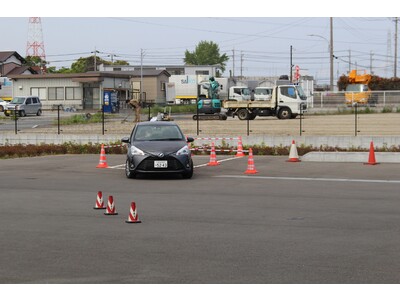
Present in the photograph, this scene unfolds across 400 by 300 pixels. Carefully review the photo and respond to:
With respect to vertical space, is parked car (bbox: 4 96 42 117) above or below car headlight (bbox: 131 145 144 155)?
above

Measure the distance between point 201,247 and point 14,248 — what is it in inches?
101

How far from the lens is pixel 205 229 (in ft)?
37.3

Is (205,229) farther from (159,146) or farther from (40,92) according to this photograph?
(40,92)

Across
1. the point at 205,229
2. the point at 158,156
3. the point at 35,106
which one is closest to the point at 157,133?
the point at 158,156

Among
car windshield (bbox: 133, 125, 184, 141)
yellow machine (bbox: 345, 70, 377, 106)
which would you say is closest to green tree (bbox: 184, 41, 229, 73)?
yellow machine (bbox: 345, 70, 377, 106)

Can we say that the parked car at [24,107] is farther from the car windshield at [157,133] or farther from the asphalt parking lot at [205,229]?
the car windshield at [157,133]

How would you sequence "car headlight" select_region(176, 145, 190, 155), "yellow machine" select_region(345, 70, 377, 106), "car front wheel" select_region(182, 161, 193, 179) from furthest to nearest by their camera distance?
"yellow machine" select_region(345, 70, 377, 106) < "car front wheel" select_region(182, 161, 193, 179) < "car headlight" select_region(176, 145, 190, 155)

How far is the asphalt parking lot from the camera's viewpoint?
8164 millimetres

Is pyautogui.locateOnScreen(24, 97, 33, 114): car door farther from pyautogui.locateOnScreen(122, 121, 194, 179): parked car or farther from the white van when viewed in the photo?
pyautogui.locateOnScreen(122, 121, 194, 179): parked car

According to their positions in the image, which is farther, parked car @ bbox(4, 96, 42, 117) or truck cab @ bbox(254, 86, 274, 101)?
parked car @ bbox(4, 96, 42, 117)

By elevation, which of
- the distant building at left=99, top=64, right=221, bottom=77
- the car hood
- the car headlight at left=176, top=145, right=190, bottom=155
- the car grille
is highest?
the distant building at left=99, top=64, right=221, bottom=77

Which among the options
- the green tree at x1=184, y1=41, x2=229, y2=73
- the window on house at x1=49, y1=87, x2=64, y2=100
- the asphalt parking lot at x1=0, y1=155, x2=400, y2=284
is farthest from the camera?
the green tree at x1=184, y1=41, x2=229, y2=73

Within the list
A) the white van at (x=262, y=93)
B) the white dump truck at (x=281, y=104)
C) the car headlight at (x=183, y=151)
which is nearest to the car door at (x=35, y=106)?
the white van at (x=262, y=93)

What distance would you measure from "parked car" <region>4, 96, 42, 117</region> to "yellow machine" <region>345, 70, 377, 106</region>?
26250 millimetres
